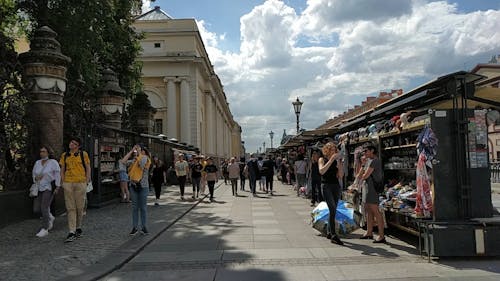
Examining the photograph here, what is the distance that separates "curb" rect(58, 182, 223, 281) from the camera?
20.5 feet

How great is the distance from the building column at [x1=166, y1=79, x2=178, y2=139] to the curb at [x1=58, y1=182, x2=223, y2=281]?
140 feet

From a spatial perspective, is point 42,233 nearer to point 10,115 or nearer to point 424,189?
point 10,115

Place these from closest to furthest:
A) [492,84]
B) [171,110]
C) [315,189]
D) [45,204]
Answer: [492,84] → [45,204] → [315,189] → [171,110]

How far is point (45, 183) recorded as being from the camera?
9.48m

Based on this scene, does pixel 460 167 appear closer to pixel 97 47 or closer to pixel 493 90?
pixel 493 90

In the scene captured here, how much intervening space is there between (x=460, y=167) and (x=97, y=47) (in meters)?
14.7

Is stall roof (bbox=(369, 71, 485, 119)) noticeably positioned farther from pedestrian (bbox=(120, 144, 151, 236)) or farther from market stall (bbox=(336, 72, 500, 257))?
pedestrian (bbox=(120, 144, 151, 236))

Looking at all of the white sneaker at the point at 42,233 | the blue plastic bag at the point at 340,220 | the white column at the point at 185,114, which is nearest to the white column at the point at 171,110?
the white column at the point at 185,114

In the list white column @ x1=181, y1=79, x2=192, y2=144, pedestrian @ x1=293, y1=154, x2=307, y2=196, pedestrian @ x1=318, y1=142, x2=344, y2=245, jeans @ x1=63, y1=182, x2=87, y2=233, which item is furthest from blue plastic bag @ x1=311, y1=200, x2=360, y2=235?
white column @ x1=181, y1=79, x2=192, y2=144

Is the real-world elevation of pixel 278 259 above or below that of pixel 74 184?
below

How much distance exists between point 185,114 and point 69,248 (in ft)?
142

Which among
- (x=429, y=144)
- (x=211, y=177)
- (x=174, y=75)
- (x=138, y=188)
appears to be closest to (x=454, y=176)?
(x=429, y=144)

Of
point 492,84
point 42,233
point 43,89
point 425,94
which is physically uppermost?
point 43,89

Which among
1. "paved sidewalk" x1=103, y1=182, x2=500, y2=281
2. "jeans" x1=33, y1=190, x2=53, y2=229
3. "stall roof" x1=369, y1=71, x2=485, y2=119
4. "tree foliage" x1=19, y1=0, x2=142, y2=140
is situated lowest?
"paved sidewalk" x1=103, y1=182, x2=500, y2=281
